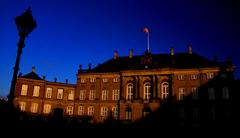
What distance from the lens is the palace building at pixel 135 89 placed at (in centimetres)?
4256

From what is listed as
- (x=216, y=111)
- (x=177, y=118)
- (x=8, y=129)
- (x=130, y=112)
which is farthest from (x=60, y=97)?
(x=8, y=129)

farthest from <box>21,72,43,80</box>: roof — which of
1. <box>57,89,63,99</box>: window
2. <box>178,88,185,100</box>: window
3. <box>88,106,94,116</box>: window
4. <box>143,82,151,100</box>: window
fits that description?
<box>178,88,185,100</box>: window

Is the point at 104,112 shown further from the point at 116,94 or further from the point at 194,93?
the point at 194,93

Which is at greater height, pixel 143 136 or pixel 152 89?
pixel 152 89

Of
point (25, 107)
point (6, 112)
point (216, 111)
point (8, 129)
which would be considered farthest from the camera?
point (25, 107)

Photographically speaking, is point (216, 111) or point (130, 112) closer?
point (216, 111)

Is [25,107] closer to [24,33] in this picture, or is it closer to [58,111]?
[58,111]

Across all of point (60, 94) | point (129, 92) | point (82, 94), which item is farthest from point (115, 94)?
point (60, 94)

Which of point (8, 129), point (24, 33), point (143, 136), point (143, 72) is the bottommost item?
point (143, 136)

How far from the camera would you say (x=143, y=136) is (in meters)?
24.2

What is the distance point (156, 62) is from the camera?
49.5 m

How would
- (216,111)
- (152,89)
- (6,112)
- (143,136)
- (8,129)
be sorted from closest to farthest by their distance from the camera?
(6,112), (8,129), (143,136), (216,111), (152,89)

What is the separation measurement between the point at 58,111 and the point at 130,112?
1785 centimetres

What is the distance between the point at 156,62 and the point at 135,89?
710 cm
